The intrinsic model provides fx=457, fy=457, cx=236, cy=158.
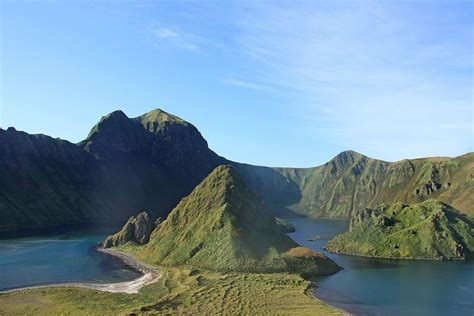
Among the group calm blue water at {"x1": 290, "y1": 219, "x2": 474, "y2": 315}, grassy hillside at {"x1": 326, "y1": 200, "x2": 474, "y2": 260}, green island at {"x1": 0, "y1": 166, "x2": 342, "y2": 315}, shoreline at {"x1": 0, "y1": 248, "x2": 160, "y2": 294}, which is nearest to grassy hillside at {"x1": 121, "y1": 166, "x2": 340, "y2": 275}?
green island at {"x1": 0, "y1": 166, "x2": 342, "y2": 315}

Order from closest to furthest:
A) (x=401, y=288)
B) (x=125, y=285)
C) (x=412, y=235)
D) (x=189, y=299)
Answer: (x=189, y=299), (x=401, y=288), (x=125, y=285), (x=412, y=235)

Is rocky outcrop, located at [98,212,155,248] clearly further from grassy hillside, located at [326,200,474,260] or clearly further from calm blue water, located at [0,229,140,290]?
grassy hillside, located at [326,200,474,260]

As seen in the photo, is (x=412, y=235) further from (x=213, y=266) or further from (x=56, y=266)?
(x=56, y=266)

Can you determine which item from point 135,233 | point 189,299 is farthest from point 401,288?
point 135,233

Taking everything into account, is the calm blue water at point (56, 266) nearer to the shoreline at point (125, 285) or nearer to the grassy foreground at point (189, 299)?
the shoreline at point (125, 285)

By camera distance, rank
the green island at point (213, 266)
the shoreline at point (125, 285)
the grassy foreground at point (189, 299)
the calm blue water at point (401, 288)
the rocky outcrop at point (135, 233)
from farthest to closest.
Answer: the rocky outcrop at point (135, 233) < the shoreline at point (125, 285) < the calm blue water at point (401, 288) < the green island at point (213, 266) < the grassy foreground at point (189, 299)

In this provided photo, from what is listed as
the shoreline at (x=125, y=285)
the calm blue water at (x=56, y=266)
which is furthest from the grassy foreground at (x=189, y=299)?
the calm blue water at (x=56, y=266)
